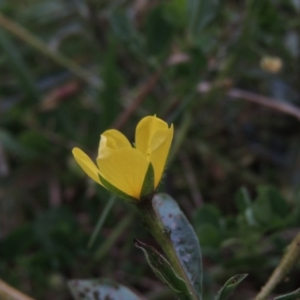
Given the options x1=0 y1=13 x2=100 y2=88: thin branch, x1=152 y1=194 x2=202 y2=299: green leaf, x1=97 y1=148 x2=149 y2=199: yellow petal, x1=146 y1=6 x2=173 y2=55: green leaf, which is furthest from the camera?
x1=0 y1=13 x2=100 y2=88: thin branch

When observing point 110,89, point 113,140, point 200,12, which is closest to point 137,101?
point 110,89

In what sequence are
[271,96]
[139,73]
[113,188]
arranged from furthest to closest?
[139,73], [271,96], [113,188]

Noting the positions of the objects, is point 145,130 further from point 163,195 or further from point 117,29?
point 117,29

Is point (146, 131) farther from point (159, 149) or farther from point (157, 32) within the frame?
point (157, 32)

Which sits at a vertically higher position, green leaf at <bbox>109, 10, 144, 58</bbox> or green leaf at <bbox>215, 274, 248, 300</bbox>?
green leaf at <bbox>109, 10, 144, 58</bbox>

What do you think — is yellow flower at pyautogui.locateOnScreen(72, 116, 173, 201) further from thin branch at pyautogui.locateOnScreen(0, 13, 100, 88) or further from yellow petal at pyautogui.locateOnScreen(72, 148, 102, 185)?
thin branch at pyautogui.locateOnScreen(0, 13, 100, 88)

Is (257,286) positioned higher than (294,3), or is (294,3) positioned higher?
(294,3)

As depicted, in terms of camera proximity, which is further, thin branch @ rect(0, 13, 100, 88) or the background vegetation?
thin branch @ rect(0, 13, 100, 88)

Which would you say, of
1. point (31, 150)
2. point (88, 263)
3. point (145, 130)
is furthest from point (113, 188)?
point (31, 150)

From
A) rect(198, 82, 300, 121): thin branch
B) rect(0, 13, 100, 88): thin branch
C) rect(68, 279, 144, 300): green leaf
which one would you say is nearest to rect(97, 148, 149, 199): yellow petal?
rect(68, 279, 144, 300): green leaf
